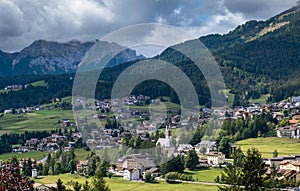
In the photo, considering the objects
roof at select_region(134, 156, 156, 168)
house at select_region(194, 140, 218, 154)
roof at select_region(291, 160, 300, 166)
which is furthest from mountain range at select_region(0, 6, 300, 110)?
roof at select_region(291, 160, 300, 166)

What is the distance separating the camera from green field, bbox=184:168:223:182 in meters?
44.2

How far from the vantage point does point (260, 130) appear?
6956cm

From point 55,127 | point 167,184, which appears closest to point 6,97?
point 55,127

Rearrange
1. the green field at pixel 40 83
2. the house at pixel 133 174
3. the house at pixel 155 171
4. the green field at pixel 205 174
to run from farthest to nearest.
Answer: the green field at pixel 40 83
the house at pixel 155 171
the house at pixel 133 174
the green field at pixel 205 174

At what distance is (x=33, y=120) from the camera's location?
103 meters

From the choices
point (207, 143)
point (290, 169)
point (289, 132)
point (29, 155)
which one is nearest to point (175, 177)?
point (290, 169)

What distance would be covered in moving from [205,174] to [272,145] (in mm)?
16818

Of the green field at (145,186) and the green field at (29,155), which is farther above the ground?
the green field at (29,155)

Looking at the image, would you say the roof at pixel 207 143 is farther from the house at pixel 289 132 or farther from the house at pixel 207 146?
the house at pixel 289 132

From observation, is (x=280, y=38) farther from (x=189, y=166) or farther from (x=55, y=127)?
(x=189, y=166)

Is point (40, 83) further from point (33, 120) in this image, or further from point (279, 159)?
point (279, 159)

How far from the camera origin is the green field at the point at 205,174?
4415cm

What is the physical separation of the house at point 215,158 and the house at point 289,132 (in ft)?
55.4

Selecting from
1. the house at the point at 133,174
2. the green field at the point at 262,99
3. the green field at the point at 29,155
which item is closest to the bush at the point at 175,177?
the house at the point at 133,174
